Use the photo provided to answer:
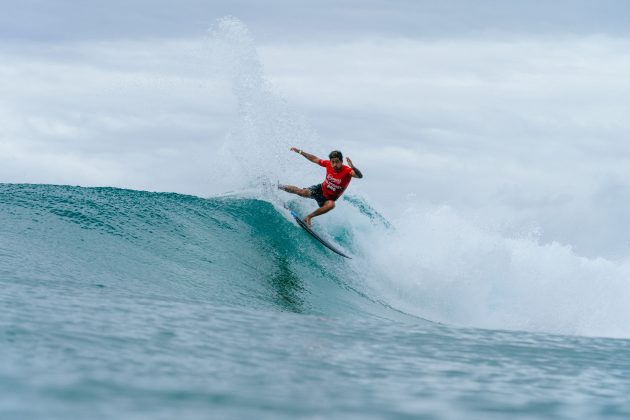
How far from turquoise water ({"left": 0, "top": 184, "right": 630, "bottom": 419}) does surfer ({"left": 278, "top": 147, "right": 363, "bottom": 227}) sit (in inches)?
78.2

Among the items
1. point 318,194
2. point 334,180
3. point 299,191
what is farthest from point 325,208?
point 299,191

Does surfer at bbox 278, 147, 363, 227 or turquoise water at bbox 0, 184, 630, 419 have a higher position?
surfer at bbox 278, 147, 363, 227

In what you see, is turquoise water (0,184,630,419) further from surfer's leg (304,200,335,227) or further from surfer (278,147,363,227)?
surfer (278,147,363,227)

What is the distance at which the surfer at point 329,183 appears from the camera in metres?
14.1

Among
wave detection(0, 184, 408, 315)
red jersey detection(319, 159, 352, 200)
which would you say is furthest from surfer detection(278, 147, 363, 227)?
wave detection(0, 184, 408, 315)

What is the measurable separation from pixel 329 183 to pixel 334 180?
143 mm

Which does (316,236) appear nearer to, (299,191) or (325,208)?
(325,208)

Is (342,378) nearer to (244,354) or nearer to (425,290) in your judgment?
(244,354)

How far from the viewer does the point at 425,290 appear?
15.5 m

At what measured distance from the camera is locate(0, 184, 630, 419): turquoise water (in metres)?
4.46

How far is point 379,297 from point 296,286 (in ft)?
8.75

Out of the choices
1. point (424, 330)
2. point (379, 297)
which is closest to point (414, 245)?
point (379, 297)

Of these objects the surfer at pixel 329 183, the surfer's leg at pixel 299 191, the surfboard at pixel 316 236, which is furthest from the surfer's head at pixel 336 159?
the surfboard at pixel 316 236

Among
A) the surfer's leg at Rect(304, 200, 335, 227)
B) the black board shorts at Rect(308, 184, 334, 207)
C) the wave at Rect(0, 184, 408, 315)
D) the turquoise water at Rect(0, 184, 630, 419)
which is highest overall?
the black board shorts at Rect(308, 184, 334, 207)
